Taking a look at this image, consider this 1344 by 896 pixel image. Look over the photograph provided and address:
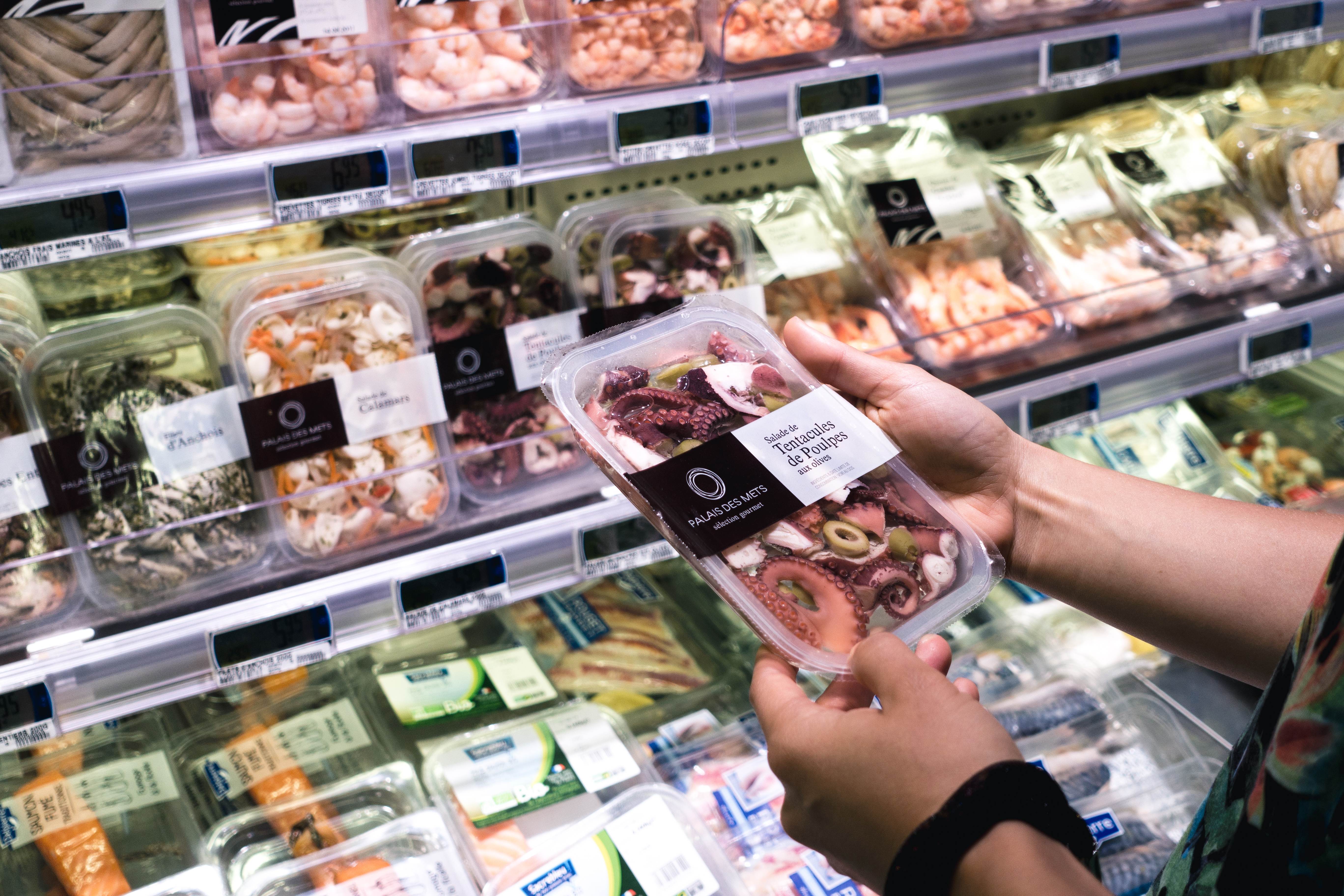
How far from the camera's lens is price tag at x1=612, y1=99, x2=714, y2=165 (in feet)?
4.39

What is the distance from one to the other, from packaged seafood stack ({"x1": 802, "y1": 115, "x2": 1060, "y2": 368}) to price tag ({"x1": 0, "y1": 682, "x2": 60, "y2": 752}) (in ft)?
4.36

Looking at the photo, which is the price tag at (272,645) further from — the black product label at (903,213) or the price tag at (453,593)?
the black product label at (903,213)

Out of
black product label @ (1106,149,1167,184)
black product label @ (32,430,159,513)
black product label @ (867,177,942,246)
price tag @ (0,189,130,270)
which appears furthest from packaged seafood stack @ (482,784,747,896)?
black product label @ (1106,149,1167,184)

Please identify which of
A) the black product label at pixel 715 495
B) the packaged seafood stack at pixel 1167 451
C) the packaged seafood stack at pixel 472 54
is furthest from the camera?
the packaged seafood stack at pixel 1167 451

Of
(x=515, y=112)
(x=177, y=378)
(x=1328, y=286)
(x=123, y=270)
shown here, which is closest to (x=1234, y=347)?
(x=1328, y=286)

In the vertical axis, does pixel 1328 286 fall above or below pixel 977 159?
below

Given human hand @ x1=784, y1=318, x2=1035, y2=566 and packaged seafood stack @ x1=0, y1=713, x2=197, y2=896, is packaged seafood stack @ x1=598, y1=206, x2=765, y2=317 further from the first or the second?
packaged seafood stack @ x1=0, y1=713, x2=197, y2=896

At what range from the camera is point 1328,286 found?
1.93m

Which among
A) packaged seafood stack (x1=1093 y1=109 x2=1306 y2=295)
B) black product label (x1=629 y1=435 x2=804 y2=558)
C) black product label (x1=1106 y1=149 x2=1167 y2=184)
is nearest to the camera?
black product label (x1=629 y1=435 x2=804 y2=558)

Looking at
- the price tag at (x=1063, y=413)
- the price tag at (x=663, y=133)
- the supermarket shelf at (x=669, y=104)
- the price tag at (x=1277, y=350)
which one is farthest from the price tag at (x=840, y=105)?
the price tag at (x=1277, y=350)

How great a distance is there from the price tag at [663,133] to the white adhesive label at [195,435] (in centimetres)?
60

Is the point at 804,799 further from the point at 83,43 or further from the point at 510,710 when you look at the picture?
the point at 83,43

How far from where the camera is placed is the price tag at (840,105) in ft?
4.70

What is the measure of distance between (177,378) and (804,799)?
0.94 meters
